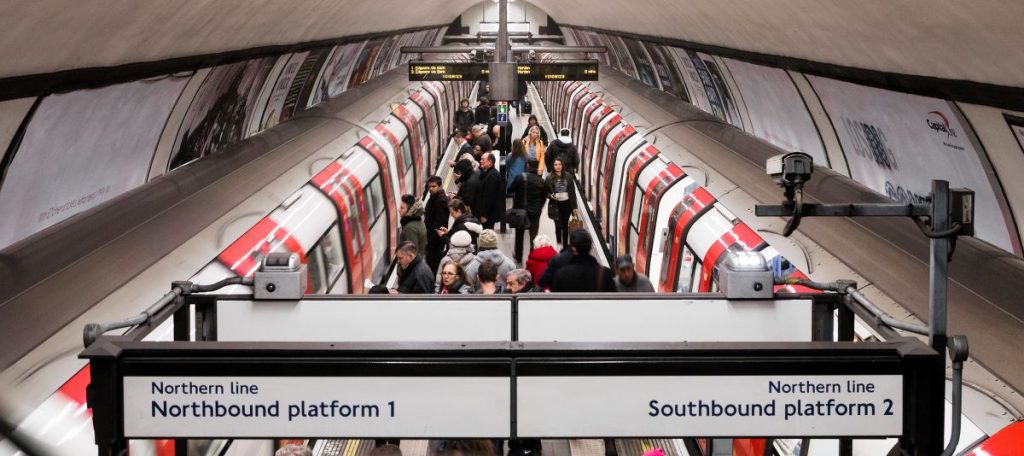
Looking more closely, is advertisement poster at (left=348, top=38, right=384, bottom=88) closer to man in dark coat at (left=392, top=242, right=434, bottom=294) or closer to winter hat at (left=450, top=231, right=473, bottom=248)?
winter hat at (left=450, top=231, right=473, bottom=248)

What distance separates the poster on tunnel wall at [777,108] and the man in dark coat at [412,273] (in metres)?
4.66

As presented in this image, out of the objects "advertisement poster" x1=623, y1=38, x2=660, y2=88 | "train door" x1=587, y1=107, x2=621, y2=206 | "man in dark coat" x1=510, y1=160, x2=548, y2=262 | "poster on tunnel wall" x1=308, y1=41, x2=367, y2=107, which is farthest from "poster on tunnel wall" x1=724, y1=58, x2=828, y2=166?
"advertisement poster" x1=623, y1=38, x2=660, y2=88

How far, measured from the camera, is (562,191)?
12.7 m

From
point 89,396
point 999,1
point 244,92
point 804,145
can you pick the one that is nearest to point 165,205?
point 89,396

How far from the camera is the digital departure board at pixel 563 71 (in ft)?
47.6

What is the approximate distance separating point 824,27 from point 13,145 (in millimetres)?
5513

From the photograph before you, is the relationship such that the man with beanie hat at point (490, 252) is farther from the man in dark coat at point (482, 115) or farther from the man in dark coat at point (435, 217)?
the man in dark coat at point (482, 115)

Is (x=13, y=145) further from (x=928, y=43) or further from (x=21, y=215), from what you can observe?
(x=928, y=43)

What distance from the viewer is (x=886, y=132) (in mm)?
9180

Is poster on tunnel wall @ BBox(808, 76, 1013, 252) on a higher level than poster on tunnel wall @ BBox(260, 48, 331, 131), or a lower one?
lower

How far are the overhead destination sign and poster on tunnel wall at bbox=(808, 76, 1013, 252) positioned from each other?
423 centimetres

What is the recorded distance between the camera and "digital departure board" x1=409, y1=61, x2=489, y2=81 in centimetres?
1456

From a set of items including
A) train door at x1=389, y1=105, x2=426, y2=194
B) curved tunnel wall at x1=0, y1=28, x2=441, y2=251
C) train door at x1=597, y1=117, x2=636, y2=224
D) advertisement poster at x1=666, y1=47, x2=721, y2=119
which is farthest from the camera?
advertisement poster at x1=666, y1=47, x2=721, y2=119

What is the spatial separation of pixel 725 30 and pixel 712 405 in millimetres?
9497
